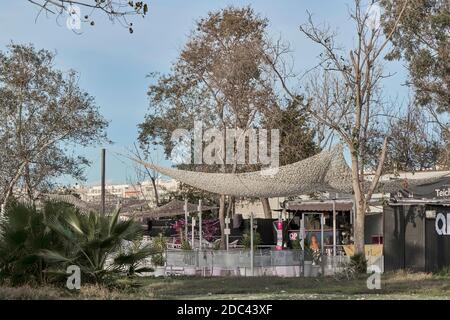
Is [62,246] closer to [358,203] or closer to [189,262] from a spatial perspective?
[189,262]

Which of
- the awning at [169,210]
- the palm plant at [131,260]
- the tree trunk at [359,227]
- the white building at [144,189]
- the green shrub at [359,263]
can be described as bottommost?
the green shrub at [359,263]

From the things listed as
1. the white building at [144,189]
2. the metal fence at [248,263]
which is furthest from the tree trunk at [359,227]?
the white building at [144,189]

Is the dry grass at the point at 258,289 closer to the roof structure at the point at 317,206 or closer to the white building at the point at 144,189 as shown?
the roof structure at the point at 317,206

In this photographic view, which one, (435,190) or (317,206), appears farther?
(317,206)

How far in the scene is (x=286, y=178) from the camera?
668 inches

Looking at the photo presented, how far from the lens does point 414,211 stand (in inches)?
650

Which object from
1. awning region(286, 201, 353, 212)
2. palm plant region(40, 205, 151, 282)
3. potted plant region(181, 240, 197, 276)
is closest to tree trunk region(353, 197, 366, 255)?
potted plant region(181, 240, 197, 276)

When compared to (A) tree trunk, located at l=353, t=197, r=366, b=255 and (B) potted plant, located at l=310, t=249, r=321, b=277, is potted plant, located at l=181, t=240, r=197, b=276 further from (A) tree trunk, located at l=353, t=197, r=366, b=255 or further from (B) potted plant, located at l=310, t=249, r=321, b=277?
(A) tree trunk, located at l=353, t=197, r=366, b=255

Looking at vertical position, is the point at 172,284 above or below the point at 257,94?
below

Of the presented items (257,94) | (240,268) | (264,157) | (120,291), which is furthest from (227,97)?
(120,291)

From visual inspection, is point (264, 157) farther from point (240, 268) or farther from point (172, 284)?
point (172, 284)

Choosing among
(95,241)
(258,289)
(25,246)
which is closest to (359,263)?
(258,289)

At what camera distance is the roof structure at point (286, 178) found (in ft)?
55.1
